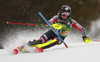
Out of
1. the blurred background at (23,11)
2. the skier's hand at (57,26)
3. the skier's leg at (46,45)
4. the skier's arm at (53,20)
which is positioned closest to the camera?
the skier's leg at (46,45)

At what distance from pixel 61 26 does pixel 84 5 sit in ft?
27.8

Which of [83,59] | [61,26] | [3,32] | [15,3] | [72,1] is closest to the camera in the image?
[83,59]

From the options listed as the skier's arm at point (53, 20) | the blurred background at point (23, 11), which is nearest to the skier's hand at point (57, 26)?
the skier's arm at point (53, 20)

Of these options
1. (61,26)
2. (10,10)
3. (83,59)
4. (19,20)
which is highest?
(10,10)

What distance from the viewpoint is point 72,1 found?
1027 centimetres

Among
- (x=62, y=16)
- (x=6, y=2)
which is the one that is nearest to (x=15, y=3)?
(x=6, y=2)

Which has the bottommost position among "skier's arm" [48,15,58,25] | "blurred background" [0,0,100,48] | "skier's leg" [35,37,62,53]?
"skier's leg" [35,37,62,53]

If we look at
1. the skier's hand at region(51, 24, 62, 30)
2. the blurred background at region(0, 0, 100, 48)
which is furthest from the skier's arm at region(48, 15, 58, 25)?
the blurred background at region(0, 0, 100, 48)

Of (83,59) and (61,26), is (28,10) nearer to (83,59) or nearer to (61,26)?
(61,26)

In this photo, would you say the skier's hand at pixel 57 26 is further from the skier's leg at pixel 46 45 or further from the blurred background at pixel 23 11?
the blurred background at pixel 23 11

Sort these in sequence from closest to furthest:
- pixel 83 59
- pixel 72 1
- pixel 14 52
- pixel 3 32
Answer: pixel 83 59
pixel 14 52
pixel 3 32
pixel 72 1

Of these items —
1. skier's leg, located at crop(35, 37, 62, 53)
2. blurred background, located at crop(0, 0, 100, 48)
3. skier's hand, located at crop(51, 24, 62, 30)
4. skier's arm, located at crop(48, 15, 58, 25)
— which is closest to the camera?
skier's leg, located at crop(35, 37, 62, 53)

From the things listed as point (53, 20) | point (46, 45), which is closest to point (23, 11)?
point (53, 20)

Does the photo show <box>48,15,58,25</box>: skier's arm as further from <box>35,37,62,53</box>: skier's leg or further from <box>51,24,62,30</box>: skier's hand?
<box>35,37,62,53</box>: skier's leg
